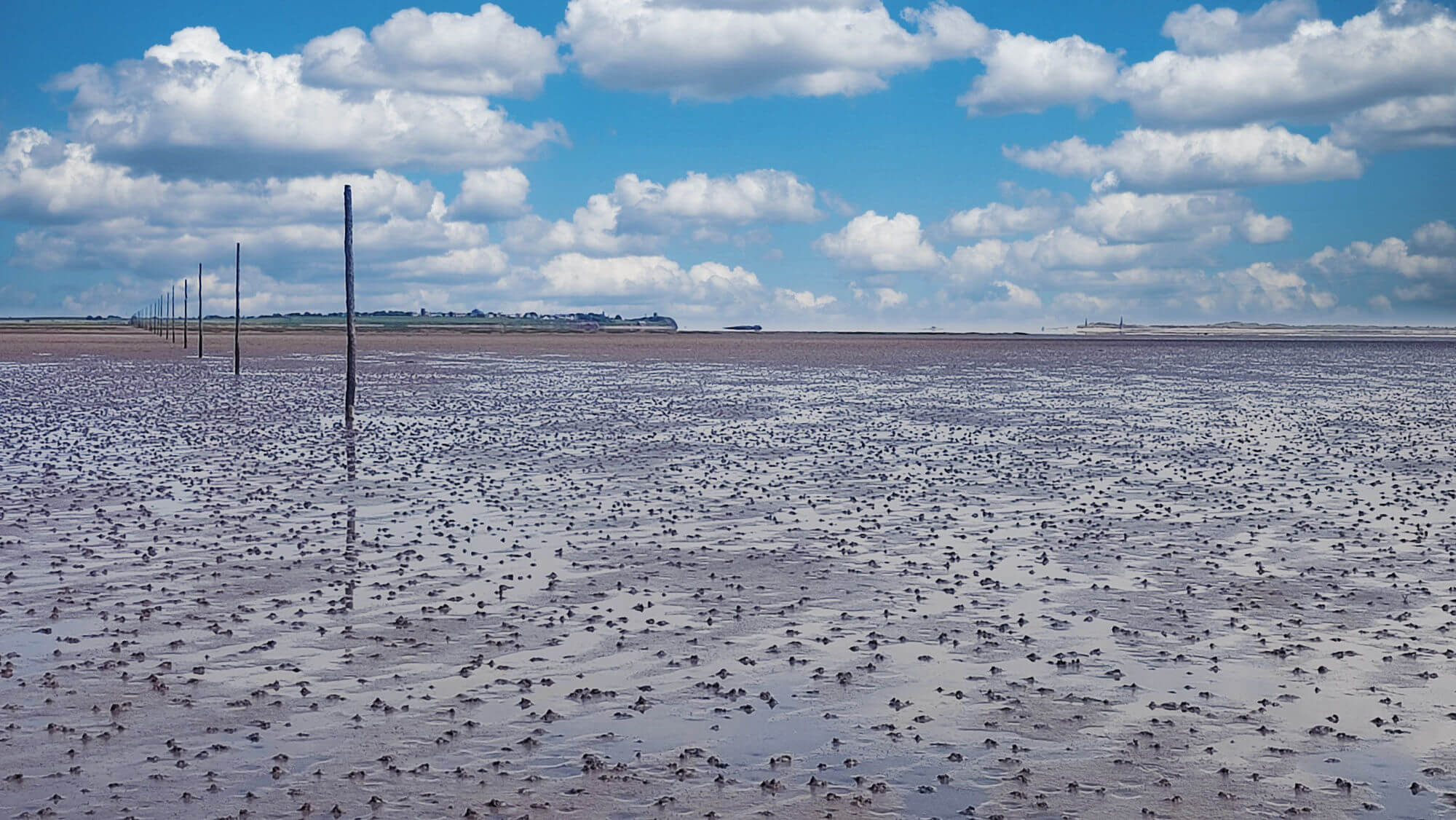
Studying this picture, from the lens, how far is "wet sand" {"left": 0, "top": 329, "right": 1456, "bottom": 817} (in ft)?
29.9

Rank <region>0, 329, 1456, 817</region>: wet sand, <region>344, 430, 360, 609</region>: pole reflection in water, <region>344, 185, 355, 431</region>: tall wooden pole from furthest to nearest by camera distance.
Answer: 1. <region>344, 185, 355, 431</region>: tall wooden pole
2. <region>344, 430, 360, 609</region>: pole reflection in water
3. <region>0, 329, 1456, 817</region>: wet sand

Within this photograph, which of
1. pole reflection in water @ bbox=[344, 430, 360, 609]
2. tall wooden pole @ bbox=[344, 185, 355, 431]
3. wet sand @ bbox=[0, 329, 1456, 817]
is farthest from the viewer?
tall wooden pole @ bbox=[344, 185, 355, 431]

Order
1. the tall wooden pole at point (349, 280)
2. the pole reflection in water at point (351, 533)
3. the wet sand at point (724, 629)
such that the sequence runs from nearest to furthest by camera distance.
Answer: the wet sand at point (724, 629), the pole reflection in water at point (351, 533), the tall wooden pole at point (349, 280)

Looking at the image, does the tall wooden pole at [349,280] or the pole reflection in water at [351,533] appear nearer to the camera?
the pole reflection in water at [351,533]

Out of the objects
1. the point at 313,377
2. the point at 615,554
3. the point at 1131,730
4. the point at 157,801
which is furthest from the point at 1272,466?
the point at 313,377

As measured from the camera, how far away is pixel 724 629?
44.7 feet

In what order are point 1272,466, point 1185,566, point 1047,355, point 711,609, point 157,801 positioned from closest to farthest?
point 157,801 < point 711,609 < point 1185,566 < point 1272,466 < point 1047,355

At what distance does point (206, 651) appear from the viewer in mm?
12336

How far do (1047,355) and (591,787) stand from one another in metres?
121

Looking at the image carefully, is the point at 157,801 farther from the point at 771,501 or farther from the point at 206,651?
the point at 771,501

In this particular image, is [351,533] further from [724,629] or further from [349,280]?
[349,280]

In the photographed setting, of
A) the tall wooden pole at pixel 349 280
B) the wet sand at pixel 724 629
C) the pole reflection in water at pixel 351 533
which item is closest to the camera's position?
the wet sand at pixel 724 629

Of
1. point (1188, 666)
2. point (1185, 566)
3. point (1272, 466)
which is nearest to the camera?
point (1188, 666)

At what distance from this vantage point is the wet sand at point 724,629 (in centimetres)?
912
